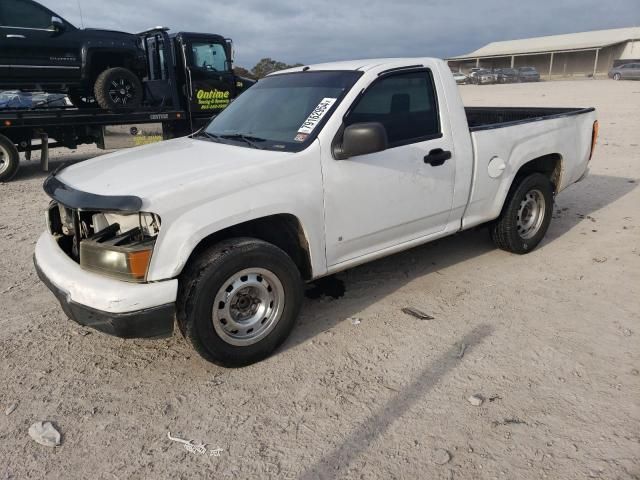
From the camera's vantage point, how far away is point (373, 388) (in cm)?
295

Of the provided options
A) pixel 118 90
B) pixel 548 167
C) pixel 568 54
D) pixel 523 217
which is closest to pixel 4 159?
pixel 118 90

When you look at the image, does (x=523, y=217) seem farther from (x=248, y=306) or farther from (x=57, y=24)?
(x=57, y=24)

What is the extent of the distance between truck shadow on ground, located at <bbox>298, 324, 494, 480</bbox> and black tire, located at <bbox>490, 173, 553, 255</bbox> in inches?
62.2

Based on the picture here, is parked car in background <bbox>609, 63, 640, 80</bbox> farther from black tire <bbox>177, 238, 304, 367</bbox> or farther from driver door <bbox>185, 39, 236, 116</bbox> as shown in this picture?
black tire <bbox>177, 238, 304, 367</bbox>

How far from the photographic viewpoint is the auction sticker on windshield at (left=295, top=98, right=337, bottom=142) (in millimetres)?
3334

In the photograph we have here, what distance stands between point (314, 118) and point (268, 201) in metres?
0.75

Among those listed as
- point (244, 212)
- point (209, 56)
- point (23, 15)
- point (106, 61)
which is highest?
point (23, 15)

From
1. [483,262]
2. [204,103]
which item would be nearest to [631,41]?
[204,103]

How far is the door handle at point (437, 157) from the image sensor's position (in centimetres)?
382

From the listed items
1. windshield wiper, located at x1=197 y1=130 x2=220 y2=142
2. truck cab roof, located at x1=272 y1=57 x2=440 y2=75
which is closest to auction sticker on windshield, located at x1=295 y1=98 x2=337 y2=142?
truck cab roof, located at x1=272 y1=57 x2=440 y2=75

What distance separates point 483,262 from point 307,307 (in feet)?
6.16

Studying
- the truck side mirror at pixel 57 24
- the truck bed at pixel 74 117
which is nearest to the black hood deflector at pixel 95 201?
the truck bed at pixel 74 117

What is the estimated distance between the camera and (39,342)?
3.52 metres

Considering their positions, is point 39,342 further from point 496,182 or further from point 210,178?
point 496,182
